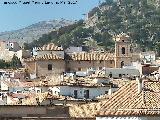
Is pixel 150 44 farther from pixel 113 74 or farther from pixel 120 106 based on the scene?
pixel 120 106

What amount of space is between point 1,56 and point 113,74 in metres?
67.4

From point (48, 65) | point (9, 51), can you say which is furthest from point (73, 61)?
point (9, 51)

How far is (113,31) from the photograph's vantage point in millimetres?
180500

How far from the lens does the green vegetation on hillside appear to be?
166 meters

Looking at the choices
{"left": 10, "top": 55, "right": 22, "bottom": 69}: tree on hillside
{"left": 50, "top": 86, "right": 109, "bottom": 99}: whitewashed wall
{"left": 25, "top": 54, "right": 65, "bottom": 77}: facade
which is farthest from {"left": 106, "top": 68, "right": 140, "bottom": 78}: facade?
{"left": 10, "top": 55, "right": 22, "bottom": 69}: tree on hillside

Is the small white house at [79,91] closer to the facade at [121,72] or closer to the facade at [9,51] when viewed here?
the facade at [121,72]

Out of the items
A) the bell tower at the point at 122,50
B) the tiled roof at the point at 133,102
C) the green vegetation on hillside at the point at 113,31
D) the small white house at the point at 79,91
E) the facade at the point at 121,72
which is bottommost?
the small white house at the point at 79,91

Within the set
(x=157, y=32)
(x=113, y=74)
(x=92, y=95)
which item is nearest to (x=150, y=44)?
(x=157, y=32)

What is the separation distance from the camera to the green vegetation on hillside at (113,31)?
16625cm

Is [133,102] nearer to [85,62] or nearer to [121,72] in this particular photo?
[121,72]

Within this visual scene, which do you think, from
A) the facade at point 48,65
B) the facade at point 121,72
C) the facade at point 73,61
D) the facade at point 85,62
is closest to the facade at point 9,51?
the facade at point 73,61

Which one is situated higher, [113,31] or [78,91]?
[113,31]

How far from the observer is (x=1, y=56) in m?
141

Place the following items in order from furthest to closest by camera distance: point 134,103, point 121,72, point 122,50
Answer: point 122,50
point 121,72
point 134,103
